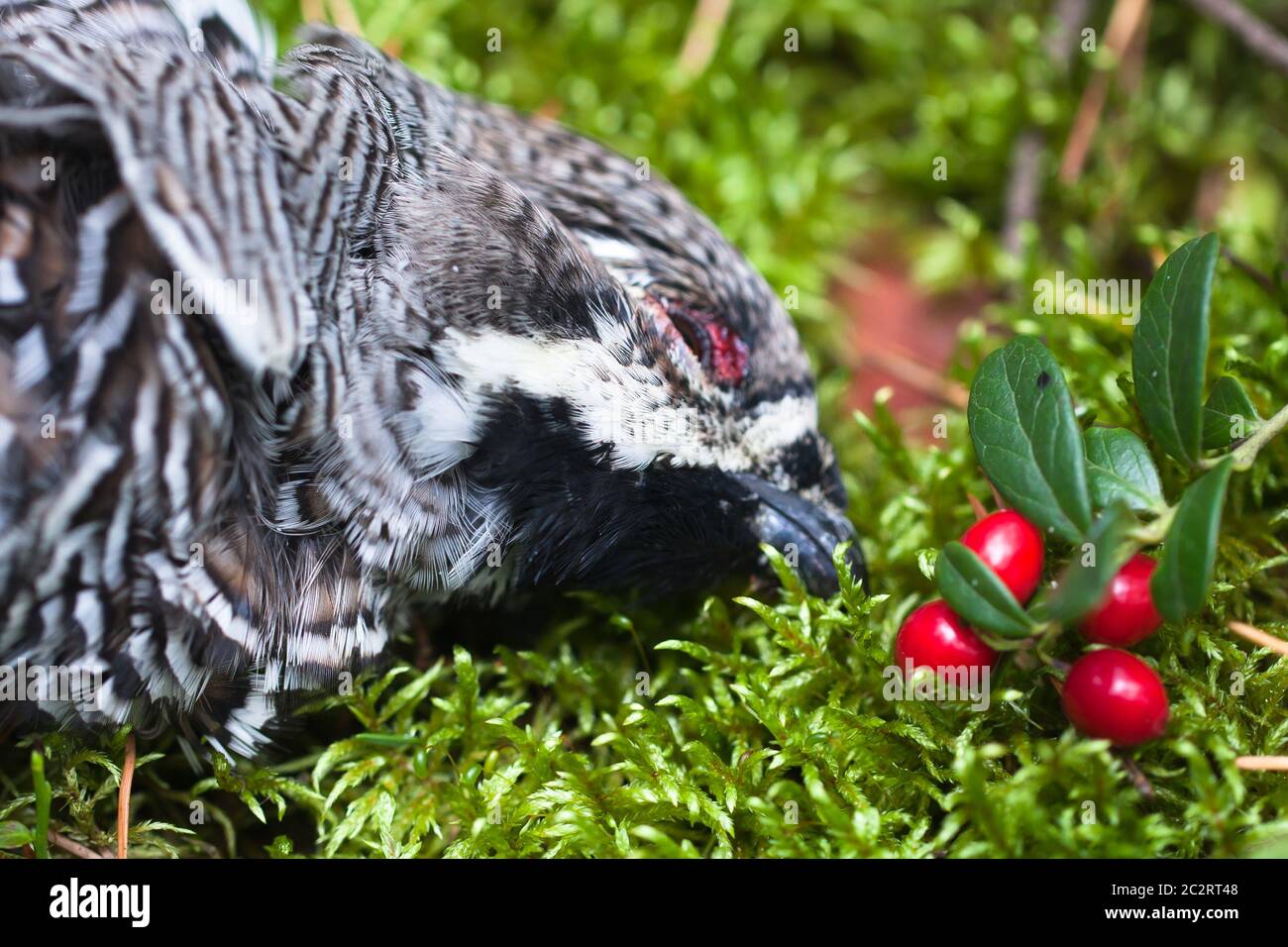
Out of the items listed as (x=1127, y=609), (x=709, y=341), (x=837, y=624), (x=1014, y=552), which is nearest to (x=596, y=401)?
(x=709, y=341)

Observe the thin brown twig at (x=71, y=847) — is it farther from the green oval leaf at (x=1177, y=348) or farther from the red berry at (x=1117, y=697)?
the green oval leaf at (x=1177, y=348)

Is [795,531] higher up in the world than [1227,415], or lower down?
lower down

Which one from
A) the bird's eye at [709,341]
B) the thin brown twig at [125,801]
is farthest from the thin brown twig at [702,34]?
the thin brown twig at [125,801]

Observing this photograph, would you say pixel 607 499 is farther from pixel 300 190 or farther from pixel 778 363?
pixel 300 190

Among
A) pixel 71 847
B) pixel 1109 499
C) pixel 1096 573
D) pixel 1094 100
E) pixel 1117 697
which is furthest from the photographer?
pixel 1094 100

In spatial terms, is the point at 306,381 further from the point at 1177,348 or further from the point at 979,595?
the point at 1177,348

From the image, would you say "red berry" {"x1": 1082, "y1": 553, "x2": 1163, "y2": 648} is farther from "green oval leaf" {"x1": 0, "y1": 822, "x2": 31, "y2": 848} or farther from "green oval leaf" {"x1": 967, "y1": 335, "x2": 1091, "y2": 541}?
"green oval leaf" {"x1": 0, "y1": 822, "x2": 31, "y2": 848}
